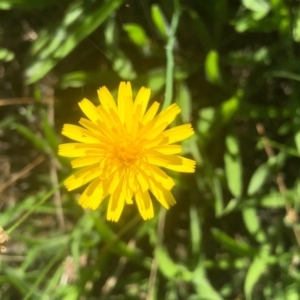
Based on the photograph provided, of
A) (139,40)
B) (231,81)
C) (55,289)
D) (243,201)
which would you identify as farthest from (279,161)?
(55,289)

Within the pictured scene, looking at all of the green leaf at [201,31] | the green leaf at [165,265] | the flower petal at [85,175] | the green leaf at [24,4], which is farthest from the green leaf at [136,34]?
the green leaf at [165,265]

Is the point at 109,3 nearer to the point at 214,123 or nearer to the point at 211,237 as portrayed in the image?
the point at 214,123

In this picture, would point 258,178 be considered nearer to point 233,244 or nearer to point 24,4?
point 233,244

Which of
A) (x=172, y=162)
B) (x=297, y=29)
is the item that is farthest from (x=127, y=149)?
(x=297, y=29)

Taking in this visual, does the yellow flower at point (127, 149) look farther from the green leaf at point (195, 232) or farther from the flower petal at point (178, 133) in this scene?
the green leaf at point (195, 232)

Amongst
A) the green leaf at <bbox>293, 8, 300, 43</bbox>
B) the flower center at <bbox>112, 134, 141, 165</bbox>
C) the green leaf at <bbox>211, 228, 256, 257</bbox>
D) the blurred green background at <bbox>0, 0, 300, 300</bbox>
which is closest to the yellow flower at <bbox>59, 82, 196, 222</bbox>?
the flower center at <bbox>112, 134, 141, 165</bbox>
